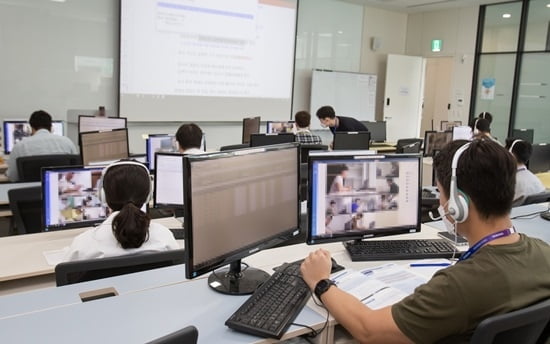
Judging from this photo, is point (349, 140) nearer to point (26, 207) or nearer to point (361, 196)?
point (361, 196)

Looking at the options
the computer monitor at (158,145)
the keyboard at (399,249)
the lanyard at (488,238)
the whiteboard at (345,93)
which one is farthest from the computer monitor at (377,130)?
the lanyard at (488,238)

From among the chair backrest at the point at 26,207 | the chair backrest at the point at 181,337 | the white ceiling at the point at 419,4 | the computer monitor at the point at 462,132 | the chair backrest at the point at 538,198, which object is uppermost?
the white ceiling at the point at 419,4

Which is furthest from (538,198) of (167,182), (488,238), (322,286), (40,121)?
(40,121)

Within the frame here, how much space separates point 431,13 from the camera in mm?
9000

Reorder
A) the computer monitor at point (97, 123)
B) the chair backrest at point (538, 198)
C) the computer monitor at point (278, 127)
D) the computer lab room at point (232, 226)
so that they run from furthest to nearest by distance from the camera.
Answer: the computer monitor at point (278, 127), the computer monitor at point (97, 123), the chair backrest at point (538, 198), the computer lab room at point (232, 226)

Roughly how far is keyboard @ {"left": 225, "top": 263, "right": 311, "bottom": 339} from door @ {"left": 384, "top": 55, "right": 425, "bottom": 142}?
764 cm

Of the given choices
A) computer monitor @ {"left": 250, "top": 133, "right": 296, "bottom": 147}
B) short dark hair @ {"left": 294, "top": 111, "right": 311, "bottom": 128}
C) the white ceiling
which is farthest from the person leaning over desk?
the white ceiling

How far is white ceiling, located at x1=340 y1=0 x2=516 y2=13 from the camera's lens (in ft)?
26.5

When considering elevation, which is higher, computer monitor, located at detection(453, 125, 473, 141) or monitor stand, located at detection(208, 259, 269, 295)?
computer monitor, located at detection(453, 125, 473, 141)

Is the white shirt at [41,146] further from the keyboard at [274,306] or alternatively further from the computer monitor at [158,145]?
the keyboard at [274,306]

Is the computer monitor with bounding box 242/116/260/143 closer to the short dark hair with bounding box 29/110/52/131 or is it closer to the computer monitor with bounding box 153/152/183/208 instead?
the short dark hair with bounding box 29/110/52/131

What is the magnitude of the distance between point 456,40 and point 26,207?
7.89m

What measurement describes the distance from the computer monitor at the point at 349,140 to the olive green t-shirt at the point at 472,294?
3820 mm

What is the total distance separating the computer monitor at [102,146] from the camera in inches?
136
